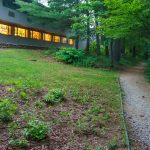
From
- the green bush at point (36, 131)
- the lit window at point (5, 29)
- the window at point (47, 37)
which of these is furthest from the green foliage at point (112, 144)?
the window at point (47, 37)

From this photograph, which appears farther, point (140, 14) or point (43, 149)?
point (140, 14)

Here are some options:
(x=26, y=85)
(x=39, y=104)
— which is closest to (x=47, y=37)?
(x=26, y=85)

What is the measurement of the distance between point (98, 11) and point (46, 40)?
17461 mm

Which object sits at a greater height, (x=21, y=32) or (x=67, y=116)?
(x=21, y=32)

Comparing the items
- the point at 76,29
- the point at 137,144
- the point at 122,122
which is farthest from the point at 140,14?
the point at 76,29

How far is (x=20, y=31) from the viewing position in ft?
115

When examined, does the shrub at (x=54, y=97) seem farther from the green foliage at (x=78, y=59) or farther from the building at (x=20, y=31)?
the building at (x=20, y=31)

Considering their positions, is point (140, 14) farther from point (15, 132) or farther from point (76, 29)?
point (76, 29)

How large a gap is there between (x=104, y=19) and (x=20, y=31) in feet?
63.0

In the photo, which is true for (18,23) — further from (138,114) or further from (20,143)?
(20,143)

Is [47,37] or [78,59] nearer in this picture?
[78,59]

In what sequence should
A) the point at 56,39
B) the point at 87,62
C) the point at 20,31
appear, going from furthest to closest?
the point at 56,39 → the point at 20,31 → the point at 87,62

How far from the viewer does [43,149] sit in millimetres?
6055

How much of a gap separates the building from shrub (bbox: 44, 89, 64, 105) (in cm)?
1909
